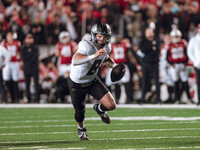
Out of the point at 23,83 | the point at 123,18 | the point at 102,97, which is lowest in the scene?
the point at 23,83

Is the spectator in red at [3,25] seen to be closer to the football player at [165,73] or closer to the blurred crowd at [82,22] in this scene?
the blurred crowd at [82,22]

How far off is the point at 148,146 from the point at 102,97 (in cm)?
120

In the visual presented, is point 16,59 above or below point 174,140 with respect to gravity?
below

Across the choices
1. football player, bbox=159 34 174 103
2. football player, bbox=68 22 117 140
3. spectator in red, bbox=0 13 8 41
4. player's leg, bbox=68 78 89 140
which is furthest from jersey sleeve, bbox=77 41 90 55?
spectator in red, bbox=0 13 8 41

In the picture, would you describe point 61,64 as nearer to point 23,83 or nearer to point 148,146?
point 23,83

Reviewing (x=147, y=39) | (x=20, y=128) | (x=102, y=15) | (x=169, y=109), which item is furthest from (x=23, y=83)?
(x=20, y=128)

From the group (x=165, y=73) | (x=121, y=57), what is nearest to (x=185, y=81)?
(x=165, y=73)

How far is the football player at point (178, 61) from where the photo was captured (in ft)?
49.1

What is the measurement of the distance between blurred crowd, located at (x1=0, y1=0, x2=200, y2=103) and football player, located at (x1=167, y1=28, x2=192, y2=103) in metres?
1.03

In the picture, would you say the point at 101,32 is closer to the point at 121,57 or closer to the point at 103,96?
the point at 103,96

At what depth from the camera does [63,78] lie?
16.4m

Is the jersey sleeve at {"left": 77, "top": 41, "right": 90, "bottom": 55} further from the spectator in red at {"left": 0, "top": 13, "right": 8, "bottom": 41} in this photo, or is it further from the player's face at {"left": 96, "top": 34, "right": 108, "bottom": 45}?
the spectator in red at {"left": 0, "top": 13, "right": 8, "bottom": 41}

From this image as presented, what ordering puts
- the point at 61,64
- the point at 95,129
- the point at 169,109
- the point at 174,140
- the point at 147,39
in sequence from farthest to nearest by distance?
the point at 61,64 < the point at 147,39 < the point at 169,109 < the point at 95,129 < the point at 174,140

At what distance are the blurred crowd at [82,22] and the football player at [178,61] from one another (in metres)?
1.03
